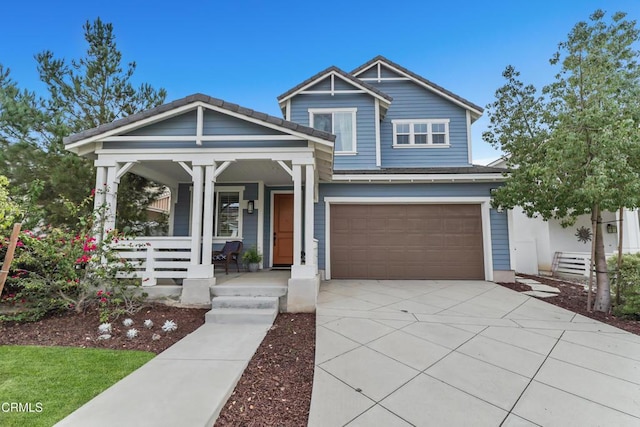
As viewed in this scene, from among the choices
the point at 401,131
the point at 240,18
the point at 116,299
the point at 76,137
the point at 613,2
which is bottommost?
the point at 116,299

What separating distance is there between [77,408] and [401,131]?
9905 mm

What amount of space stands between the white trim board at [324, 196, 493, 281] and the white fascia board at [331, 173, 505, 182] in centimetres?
51

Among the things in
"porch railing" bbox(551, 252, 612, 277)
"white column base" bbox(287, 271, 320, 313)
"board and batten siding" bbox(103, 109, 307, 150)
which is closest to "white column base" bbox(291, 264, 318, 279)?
"white column base" bbox(287, 271, 320, 313)

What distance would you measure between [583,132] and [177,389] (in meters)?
7.18

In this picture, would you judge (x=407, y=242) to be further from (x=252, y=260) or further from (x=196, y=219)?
(x=196, y=219)

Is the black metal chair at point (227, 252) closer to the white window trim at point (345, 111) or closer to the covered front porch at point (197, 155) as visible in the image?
the covered front porch at point (197, 155)

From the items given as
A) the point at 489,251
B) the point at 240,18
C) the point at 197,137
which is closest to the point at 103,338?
the point at 197,137

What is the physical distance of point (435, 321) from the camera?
433cm

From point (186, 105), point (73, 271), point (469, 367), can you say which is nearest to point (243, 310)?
point (73, 271)

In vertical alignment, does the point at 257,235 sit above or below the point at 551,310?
above

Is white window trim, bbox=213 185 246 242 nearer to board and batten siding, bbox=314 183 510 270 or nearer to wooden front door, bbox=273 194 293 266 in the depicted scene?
wooden front door, bbox=273 194 293 266

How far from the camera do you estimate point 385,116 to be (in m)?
9.59

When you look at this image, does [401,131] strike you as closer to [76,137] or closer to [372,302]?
[372,302]

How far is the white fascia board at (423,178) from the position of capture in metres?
7.42
